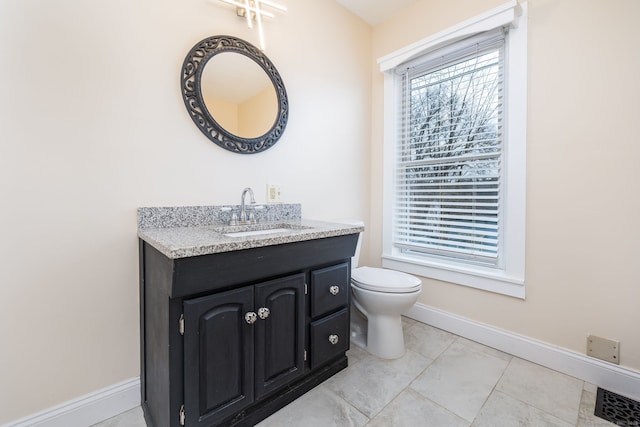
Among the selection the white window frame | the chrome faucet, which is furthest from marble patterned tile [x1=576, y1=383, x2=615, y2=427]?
the chrome faucet

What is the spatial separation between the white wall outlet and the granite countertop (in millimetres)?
56

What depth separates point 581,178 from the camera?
58.9 inches

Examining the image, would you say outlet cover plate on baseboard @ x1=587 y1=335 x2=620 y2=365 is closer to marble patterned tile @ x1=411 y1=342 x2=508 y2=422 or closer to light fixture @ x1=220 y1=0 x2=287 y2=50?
marble patterned tile @ x1=411 y1=342 x2=508 y2=422

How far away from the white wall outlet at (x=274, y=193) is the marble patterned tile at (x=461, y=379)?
4.26ft

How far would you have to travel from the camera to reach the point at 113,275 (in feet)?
4.13

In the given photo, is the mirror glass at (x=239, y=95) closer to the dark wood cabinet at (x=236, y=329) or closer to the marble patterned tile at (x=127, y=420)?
the dark wood cabinet at (x=236, y=329)

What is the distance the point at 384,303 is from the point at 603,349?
1.13 meters

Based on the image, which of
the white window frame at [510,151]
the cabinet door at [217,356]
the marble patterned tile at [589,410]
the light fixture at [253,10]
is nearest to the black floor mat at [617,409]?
the marble patterned tile at [589,410]

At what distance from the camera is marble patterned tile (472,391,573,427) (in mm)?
1205

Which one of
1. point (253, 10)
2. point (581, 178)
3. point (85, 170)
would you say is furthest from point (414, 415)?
point (253, 10)

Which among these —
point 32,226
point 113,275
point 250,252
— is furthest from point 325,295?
point 32,226

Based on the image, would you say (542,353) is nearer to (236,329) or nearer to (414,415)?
(414,415)

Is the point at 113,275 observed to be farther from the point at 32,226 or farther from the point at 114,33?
the point at 114,33

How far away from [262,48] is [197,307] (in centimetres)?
149
